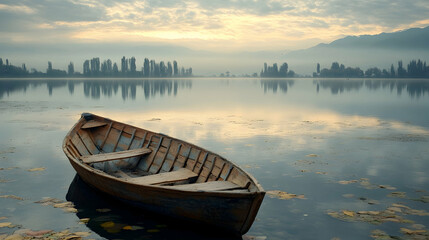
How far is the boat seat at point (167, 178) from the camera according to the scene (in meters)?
9.43

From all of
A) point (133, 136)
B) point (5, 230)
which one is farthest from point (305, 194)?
point (5, 230)

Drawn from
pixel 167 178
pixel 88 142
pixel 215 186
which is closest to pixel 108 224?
pixel 167 178

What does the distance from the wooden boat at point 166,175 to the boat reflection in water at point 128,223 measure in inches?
11.7

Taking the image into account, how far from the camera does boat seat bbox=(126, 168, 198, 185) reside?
943cm

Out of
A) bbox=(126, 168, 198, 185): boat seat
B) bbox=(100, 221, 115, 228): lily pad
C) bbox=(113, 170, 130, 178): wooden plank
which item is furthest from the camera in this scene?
bbox=(113, 170, 130, 178): wooden plank

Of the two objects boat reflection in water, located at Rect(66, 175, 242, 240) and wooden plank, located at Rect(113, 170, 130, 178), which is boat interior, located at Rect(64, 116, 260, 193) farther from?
boat reflection in water, located at Rect(66, 175, 242, 240)

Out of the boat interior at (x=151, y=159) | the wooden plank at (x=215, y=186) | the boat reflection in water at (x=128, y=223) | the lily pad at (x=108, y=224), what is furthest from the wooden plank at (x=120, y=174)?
the wooden plank at (x=215, y=186)

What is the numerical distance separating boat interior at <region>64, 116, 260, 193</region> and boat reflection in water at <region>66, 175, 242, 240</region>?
0.80m

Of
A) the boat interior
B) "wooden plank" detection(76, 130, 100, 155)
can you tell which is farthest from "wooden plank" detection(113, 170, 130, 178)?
"wooden plank" detection(76, 130, 100, 155)

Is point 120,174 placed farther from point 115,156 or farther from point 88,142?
point 88,142

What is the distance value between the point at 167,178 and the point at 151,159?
99.7 inches

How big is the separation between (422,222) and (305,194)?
9.55 ft

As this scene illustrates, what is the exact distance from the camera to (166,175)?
32.8ft

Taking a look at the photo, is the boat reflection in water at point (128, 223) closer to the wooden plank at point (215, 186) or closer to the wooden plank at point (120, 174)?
the wooden plank at point (215, 186)
